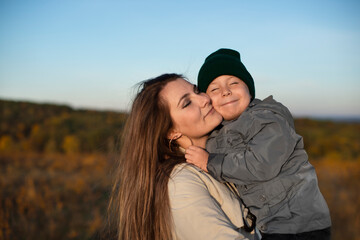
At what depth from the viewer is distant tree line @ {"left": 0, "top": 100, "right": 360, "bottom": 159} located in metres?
14.4

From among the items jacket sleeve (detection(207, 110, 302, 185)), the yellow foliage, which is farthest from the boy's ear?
the yellow foliage

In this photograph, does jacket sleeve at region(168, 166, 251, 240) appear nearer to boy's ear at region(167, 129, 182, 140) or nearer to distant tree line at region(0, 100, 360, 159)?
boy's ear at region(167, 129, 182, 140)

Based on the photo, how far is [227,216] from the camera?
2.06m

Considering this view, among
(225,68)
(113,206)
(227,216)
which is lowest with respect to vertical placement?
(113,206)

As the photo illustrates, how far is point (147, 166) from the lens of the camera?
7.61 feet

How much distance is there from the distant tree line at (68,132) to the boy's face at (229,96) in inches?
412

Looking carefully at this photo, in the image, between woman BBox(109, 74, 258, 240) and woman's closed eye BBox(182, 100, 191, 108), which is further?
woman's closed eye BBox(182, 100, 191, 108)

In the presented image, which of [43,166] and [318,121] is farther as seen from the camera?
[318,121]

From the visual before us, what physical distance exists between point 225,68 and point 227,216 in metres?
1.30

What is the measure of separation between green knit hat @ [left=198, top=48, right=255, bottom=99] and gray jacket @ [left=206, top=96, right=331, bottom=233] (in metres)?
0.63

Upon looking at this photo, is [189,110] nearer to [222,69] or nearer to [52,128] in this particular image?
[222,69]

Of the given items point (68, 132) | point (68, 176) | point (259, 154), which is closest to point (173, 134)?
point (259, 154)

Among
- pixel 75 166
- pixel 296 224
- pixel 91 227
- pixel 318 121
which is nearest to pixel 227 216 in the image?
pixel 296 224

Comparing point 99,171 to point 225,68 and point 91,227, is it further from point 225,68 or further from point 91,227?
point 225,68
